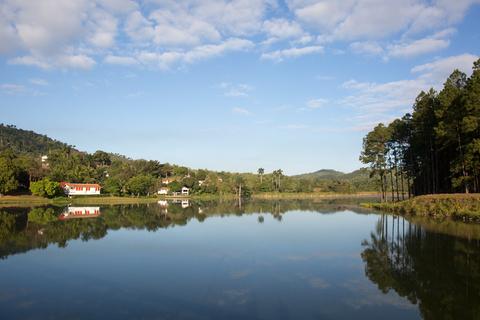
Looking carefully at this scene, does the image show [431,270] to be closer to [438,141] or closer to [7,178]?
[438,141]

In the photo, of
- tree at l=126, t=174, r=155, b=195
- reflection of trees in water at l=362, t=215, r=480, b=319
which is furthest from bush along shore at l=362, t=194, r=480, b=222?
tree at l=126, t=174, r=155, b=195

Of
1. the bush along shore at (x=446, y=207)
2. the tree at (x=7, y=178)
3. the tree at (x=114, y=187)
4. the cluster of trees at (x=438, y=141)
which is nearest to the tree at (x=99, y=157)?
the tree at (x=114, y=187)

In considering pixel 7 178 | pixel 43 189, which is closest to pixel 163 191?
pixel 43 189

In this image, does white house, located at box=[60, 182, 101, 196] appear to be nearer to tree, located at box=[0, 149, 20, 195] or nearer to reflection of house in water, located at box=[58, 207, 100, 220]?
tree, located at box=[0, 149, 20, 195]

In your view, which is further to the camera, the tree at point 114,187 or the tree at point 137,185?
the tree at point 137,185

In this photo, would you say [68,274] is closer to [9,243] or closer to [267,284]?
[267,284]

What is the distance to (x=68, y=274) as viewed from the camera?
15.2 m

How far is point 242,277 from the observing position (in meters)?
14.7

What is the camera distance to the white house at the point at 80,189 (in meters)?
88.1

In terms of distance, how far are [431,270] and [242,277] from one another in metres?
7.52

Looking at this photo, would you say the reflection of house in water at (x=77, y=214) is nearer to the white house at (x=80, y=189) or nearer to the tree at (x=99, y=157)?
the white house at (x=80, y=189)

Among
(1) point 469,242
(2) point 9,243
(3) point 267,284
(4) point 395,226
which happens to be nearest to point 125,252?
(2) point 9,243

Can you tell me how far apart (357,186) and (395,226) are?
120 metres

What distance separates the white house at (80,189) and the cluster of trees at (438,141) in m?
64.1
